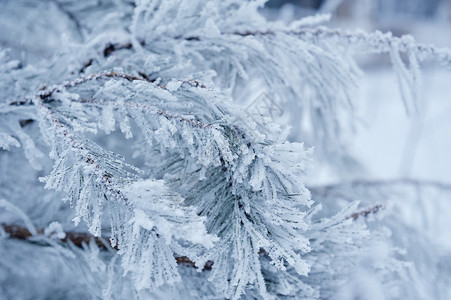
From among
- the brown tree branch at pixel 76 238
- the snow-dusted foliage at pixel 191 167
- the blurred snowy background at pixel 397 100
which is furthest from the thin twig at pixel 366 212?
the blurred snowy background at pixel 397 100

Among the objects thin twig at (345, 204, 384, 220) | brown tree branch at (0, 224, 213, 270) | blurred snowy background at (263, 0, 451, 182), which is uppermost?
thin twig at (345, 204, 384, 220)

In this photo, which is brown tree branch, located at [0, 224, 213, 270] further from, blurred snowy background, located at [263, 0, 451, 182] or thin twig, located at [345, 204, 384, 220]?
blurred snowy background, located at [263, 0, 451, 182]

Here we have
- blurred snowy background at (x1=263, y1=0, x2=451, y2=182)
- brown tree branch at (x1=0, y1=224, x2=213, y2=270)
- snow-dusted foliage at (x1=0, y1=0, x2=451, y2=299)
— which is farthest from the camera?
blurred snowy background at (x1=263, y1=0, x2=451, y2=182)

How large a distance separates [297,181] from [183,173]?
0.21 meters

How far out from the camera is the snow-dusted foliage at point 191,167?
54 cm

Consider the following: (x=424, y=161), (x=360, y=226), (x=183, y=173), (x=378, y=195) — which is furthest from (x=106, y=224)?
(x=424, y=161)

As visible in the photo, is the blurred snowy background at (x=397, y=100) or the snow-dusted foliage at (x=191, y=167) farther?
the blurred snowy background at (x=397, y=100)

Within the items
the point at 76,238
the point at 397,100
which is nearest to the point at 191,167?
the point at 76,238

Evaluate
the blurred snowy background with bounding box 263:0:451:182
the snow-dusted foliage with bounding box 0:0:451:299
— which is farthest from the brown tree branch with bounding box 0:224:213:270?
the blurred snowy background with bounding box 263:0:451:182

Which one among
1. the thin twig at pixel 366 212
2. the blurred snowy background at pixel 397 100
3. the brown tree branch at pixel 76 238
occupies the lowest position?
the blurred snowy background at pixel 397 100

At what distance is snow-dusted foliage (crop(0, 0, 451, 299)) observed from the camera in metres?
0.54

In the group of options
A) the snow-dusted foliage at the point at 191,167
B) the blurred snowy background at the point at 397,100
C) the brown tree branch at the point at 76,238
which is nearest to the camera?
the snow-dusted foliage at the point at 191,167

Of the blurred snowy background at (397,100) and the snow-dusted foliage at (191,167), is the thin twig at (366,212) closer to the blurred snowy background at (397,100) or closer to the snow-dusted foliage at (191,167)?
the snow-dusted foliage at (191,167)

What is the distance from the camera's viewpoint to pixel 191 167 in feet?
2.27
